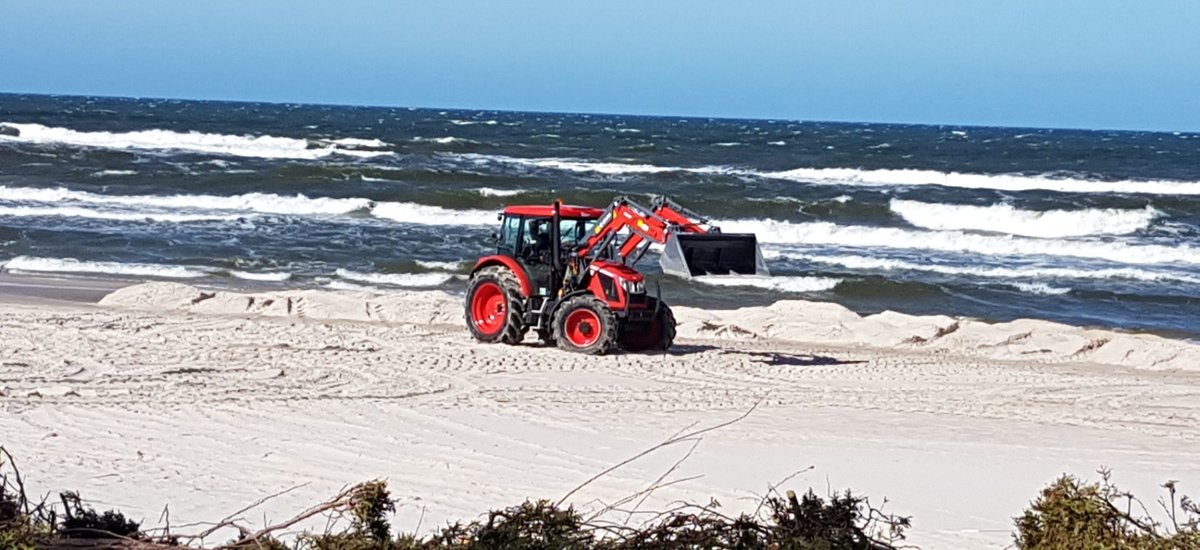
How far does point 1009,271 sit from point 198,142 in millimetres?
36571

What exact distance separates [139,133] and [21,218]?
2908 cm

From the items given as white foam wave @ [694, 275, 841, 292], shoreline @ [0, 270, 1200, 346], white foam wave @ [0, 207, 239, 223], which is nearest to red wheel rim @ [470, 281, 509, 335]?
shoreline @ [0, 270, 1200, 346]

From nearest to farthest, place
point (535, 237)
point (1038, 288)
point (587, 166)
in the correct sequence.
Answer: point (535, 237), point (1038, 288), point (587, 166)

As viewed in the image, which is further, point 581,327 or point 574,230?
point 574,230

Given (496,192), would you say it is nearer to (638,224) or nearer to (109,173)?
(109,173)

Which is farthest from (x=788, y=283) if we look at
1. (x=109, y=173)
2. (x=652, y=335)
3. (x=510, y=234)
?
(x=109, y=173)

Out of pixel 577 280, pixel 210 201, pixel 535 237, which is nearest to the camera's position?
pixel 577 280

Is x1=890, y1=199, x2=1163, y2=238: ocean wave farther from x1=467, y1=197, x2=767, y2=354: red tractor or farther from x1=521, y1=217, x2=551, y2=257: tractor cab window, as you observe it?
x1=521, y1=217, x2=551, y2=257: tractor cab window

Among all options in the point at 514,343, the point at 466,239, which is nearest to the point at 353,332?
the point at 514,343

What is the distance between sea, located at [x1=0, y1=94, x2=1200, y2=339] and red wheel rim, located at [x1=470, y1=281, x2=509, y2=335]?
249 centimetres

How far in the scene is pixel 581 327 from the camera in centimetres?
1346

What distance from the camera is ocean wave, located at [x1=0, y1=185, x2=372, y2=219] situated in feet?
99.2

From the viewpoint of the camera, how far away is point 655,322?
13891 millimetres

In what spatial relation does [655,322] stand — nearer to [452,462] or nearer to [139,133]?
[452,462]
